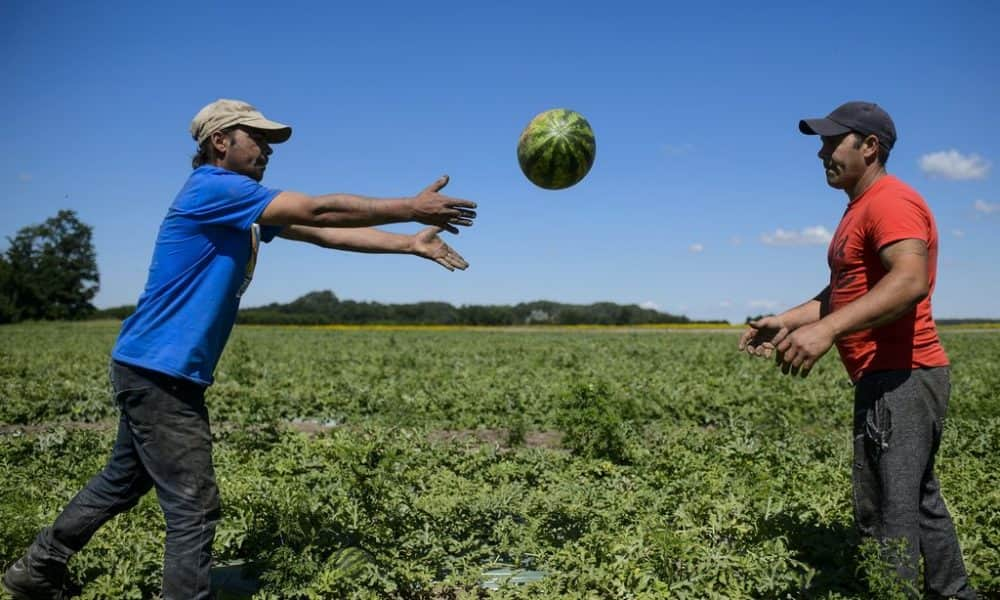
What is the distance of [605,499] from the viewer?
5.09m

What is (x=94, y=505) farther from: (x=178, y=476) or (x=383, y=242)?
(x=383, y=242)

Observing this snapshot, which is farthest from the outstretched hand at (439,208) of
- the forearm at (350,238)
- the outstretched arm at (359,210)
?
the forearm at (350,238)

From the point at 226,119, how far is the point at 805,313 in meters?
3.15

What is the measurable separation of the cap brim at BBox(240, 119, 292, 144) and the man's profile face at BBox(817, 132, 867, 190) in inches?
104

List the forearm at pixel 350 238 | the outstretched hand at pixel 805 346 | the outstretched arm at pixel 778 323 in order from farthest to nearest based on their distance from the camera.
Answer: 1. the forearm at pixel 350 238
2. the outstretched arm at pixel 778 323
3. the outstretched hand at pixel 805 346

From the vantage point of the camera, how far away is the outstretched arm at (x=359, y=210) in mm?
3494

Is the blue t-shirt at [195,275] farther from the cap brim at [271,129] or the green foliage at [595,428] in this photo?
the green foliage at [595,428]

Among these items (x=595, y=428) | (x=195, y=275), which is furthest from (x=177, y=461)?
(x=595, y=428)

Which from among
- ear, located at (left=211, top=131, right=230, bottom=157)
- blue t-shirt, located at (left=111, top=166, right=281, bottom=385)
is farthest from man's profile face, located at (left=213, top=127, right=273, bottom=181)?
blue t-shirt, located at (left=111, top=166, right=281, bottom=385)

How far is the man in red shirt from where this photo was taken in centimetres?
318

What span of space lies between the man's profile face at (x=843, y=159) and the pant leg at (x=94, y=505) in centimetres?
368

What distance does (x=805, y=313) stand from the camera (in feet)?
13.4

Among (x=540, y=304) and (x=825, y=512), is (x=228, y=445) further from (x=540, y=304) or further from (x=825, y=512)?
(x=540, y=304)

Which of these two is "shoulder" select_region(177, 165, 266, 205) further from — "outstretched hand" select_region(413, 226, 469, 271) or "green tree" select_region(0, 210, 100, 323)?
"green tree" select_region(0, 210, 100, 323)
